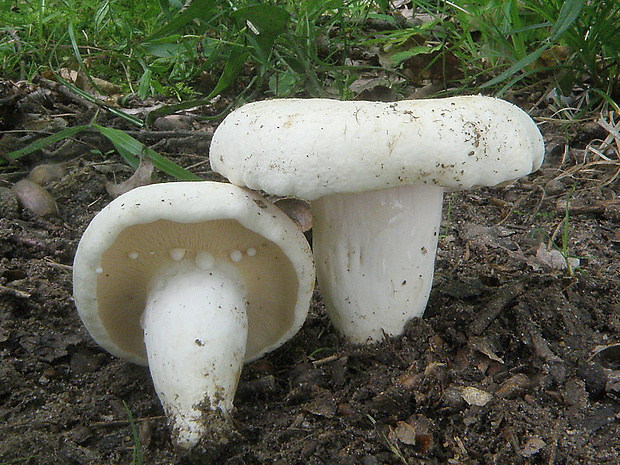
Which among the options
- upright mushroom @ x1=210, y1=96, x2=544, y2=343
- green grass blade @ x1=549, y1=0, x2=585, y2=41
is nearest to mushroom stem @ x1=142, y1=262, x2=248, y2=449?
upright mushroom @ x1=210, y1=96, x2=544, y2=343

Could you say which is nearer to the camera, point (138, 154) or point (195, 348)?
point (195, 348)

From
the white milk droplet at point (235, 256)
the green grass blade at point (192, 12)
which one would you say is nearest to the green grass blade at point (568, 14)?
the green grass blade at point (192, 12)

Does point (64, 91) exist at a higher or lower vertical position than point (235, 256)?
lower

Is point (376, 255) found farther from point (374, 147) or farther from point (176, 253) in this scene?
point (176, 253)

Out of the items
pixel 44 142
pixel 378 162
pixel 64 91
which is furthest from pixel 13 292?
pixel 64 91

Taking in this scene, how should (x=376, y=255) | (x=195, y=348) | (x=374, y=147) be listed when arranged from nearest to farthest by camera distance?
(x=374, y=147) → (x=195, y=348) → (x=376, y=255)

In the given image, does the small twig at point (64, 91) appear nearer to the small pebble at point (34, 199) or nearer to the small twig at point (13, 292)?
the small pebble at point (34, 199)

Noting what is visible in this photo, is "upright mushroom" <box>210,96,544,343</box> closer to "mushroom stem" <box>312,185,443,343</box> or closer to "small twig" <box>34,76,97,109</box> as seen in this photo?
"mushroom stem" <box>312,185,443,343</box>
